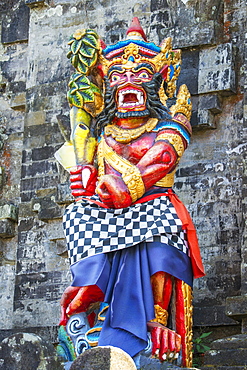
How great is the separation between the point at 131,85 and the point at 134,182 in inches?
33.9

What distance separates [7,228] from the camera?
31.2 feet

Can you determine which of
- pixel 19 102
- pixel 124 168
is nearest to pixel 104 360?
pixel 124 168

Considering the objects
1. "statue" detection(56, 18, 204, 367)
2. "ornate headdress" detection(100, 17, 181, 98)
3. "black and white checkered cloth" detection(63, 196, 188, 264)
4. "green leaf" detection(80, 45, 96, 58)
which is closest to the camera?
"statue" detection(56, 18, 204, 367)

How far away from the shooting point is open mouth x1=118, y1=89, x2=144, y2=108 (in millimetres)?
7586

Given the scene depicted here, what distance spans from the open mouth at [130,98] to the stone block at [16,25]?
2.92m

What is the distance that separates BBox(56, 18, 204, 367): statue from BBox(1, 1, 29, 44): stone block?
7.85 feet

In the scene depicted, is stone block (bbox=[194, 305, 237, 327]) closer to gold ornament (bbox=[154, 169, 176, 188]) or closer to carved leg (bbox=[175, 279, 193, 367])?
carved leg (bbox=[175, 279, 193, 367])

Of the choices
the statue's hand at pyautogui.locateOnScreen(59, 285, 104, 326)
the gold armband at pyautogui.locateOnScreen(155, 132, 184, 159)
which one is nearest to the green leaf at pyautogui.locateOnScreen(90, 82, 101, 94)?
the gold armband at pyautogui.locateOnScreen(155, 132, 184, 159)

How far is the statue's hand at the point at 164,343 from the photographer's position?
6.71m

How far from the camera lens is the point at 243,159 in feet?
25.9

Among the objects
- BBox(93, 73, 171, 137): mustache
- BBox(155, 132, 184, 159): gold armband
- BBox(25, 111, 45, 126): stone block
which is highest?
BBox(25, 111, 45, 126): stone block

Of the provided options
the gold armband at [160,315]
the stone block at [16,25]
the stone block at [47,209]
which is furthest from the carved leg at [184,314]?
the stone block at [16,25]

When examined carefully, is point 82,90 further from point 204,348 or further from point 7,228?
point 204,348

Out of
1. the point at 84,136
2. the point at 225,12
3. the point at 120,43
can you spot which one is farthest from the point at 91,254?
the point at 225,12
